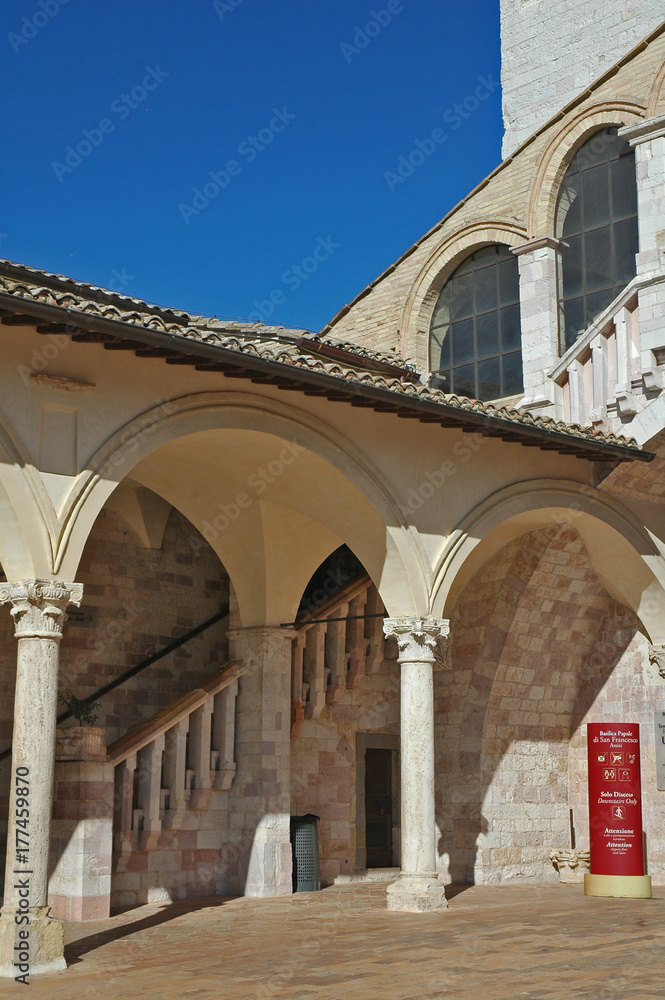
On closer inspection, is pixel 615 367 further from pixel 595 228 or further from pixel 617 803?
pixel 617 803

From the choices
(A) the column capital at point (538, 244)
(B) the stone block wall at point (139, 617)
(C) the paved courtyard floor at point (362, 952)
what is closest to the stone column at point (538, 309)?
(A) the column capital at point (538, 244)

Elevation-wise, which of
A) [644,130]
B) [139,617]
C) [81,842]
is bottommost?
[81,842]

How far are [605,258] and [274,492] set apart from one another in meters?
5.18

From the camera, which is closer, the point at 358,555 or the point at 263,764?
the point at 358,555

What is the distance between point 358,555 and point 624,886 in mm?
4490

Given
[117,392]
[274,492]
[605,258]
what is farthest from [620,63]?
[117,392]

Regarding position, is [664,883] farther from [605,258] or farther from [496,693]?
[605,258]

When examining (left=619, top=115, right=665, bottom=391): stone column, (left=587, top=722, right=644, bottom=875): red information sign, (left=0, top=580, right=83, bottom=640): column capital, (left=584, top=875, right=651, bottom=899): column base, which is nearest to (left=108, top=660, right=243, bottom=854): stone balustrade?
(left=0, top=580, right=83, bottom=640): column capital

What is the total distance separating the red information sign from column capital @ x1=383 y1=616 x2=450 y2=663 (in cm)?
279

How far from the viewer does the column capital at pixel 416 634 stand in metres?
10.8

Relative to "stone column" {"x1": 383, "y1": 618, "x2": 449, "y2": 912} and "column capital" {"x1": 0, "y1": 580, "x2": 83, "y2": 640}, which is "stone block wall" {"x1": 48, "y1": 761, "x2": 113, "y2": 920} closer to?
"stone column" {"x1": 383, "y1": 618, "x2": 449, "y2": 912}

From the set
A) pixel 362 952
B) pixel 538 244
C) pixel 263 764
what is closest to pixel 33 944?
pixel 362 952

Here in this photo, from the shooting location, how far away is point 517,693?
14.4 m

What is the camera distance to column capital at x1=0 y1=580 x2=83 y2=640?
26.7 feet
